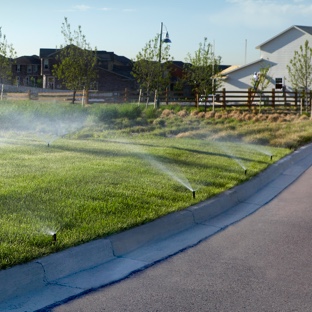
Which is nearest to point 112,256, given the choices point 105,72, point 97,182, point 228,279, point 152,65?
point 228,279

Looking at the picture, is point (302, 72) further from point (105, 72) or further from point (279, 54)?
point (105, 72)

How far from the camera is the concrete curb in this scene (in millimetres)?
5109

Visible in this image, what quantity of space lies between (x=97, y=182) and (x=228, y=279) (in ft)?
13.3

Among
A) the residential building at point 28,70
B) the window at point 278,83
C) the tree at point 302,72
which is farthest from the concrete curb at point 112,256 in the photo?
the residential building at point 28,70

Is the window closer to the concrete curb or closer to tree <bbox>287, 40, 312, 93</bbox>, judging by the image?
tree <bbox>287, 40, 312, 93</bbox>

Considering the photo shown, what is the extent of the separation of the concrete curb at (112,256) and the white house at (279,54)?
167 feet

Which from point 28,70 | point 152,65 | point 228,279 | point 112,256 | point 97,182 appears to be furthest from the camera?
point 28,70

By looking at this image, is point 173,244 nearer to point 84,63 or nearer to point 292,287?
point 292,287

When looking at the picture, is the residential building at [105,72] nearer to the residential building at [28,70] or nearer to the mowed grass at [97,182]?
the residential building at [28,70]

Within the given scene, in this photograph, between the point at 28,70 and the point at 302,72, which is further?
the point at 28,70

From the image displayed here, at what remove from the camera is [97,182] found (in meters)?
9.38

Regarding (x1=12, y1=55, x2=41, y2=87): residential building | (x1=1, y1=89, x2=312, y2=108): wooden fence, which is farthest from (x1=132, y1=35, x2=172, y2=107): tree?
(x1=12, y1=55, x2=41, y2=87): residential building

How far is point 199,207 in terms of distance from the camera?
8125 millimetres

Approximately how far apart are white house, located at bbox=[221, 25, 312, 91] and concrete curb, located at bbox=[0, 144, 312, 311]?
50911 millimetres
